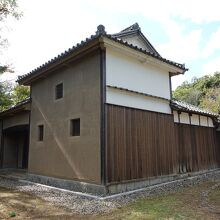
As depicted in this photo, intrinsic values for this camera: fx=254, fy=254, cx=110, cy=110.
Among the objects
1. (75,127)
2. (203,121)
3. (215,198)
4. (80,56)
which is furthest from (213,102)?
(80,56)

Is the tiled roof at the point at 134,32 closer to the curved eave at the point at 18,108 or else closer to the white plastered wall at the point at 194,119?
the white plastered wall at the point at 194,119

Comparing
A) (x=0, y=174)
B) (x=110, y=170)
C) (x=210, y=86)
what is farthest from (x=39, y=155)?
(x=210, y=86)

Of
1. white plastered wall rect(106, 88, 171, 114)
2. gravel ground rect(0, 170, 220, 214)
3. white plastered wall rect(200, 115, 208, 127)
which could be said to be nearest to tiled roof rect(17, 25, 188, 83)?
white plastered wall rect(106, 88, 171, 114)

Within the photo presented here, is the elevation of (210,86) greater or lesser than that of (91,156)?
greater

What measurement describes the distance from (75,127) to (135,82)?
2.94 meters

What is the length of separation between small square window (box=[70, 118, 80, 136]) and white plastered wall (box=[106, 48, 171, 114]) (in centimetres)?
186

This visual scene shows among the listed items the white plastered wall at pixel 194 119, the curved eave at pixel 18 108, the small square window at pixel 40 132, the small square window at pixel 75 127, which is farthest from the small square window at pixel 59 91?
the white plastered wall at pixel 194 119

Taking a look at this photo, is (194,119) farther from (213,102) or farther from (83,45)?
(213,102)

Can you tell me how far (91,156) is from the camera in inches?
345

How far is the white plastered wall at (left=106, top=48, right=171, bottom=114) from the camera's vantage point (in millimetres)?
9014

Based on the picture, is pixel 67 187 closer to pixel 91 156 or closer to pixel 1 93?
pixel 91 156

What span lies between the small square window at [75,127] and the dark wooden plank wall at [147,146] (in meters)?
1.76

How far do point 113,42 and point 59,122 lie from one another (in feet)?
13.7

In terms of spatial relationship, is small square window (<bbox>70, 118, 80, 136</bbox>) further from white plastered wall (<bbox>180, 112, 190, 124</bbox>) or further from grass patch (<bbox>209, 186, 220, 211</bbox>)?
white plastered wall (<bbox>180, 112, 190, 124</bbox>)
